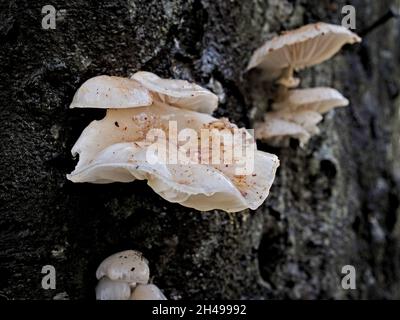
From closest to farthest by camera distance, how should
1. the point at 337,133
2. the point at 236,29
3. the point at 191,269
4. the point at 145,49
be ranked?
the point at 145,49
the point at 191,269
the point at 236,29
the point at 337,133

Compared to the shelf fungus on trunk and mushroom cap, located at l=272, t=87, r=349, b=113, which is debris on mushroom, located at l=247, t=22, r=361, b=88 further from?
the shelf fungus on trunk

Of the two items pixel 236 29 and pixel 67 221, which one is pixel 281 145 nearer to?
pixel 236 29

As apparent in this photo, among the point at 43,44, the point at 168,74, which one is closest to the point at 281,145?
the point at 168,74

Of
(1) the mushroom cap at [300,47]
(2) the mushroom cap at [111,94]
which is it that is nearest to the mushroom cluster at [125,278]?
(2) the mushroom cap at [111,94]

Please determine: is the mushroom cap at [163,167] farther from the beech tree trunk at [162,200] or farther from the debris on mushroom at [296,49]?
the debris on mushroom at [296,49]

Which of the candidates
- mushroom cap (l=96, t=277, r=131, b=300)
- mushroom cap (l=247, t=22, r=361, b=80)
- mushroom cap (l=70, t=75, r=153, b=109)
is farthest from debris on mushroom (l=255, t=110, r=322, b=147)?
mushroom cap (l=96, t=277, r=131, b=300)
